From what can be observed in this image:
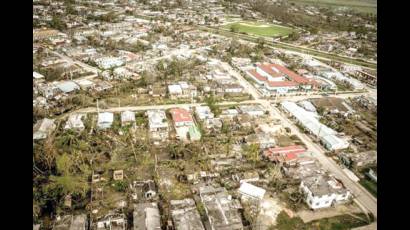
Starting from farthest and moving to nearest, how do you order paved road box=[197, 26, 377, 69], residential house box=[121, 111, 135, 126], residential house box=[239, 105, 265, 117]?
1. paved road box=[197, 26, 377, 69]
2. residential house box=[239, 105, 265, 117]
3. residential house box=[121, 111, 135, 126]

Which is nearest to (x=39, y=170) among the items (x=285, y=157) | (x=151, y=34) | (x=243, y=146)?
(x=243, y=146)

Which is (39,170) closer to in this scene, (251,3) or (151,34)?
(151,34)

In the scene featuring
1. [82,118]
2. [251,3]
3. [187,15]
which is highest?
[251,3]

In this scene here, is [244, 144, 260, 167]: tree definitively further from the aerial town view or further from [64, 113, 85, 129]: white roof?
[64, 113, 85, 129]: white roof

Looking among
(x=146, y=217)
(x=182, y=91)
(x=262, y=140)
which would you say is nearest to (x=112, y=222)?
(x=146, y=217)

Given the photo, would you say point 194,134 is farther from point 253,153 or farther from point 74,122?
point 74,122

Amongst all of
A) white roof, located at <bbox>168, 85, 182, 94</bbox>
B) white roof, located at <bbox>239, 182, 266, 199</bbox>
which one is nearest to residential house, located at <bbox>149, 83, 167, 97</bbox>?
white roof, located at <bbox>168, 85, 182, 94</bbox>

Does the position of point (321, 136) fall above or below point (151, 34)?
below
